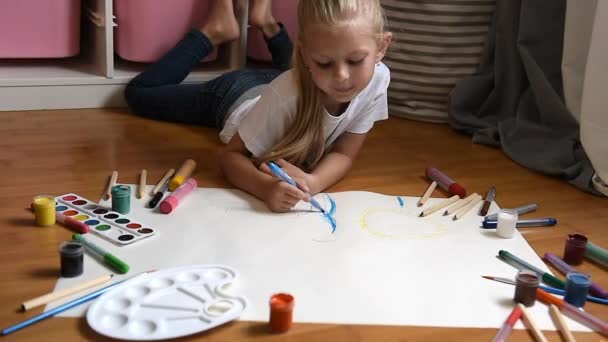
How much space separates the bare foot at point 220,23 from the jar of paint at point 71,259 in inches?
36.3

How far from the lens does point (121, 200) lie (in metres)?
1.19

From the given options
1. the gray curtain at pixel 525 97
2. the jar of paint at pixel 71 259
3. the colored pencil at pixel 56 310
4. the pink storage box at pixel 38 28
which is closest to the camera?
the colored pencil at pixel 56 310

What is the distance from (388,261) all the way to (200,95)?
758mm

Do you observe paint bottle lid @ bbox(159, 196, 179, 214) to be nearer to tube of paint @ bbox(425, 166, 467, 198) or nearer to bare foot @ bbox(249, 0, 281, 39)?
tube of paint @ bbox(425, 166, 467, 198)

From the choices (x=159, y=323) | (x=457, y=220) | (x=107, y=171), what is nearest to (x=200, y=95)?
(x=107, y=171)

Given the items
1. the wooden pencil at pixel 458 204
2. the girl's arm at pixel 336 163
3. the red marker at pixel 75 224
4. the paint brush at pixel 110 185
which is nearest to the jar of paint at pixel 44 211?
the red marker at pixel 75 224

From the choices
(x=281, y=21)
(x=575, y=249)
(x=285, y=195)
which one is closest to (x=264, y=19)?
(x=281, y=21)

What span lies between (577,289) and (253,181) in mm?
562

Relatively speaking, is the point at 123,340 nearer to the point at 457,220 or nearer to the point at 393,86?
the point at 457,220

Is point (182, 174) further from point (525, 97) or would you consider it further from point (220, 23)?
point (525, 97)

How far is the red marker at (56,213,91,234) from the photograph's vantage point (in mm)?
1121

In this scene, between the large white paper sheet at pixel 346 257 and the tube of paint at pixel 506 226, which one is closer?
the large white paper sheet at pixel 346 257

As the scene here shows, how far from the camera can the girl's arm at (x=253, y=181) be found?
122 cm

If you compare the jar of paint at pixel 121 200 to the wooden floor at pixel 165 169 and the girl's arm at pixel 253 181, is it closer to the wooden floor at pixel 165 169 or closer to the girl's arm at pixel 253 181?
the wooden floor at pixel 165 169
